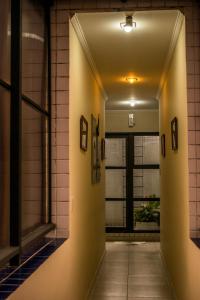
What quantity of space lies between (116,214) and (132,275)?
Answer: 305 centimetres

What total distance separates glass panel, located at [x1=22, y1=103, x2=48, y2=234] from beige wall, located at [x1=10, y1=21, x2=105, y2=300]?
253 millimetres

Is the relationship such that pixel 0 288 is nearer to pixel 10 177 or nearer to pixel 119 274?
pixel 10 177

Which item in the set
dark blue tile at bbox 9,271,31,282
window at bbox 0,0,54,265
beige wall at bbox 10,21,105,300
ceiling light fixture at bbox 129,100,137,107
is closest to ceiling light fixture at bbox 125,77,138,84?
beige wall at bbox 10,21,105,300

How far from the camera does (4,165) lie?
2.16 metres

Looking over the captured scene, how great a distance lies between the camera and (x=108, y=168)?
347 inches

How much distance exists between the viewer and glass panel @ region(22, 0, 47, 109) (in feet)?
8.41

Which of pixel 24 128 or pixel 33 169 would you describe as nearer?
pixel 24 128

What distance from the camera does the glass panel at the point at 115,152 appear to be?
8781 mm

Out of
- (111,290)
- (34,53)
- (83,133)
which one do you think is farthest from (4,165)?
(111,290)

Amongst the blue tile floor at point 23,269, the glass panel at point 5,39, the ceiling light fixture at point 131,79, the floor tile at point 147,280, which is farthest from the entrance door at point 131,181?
the glass panel at point 5,39

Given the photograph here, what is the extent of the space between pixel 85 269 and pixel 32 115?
2.10 m

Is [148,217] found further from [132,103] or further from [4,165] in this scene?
[4,165]

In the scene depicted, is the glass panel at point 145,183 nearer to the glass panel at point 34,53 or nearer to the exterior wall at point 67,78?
the exterior wall at point 67,78

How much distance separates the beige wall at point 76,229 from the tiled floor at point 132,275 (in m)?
0.35
